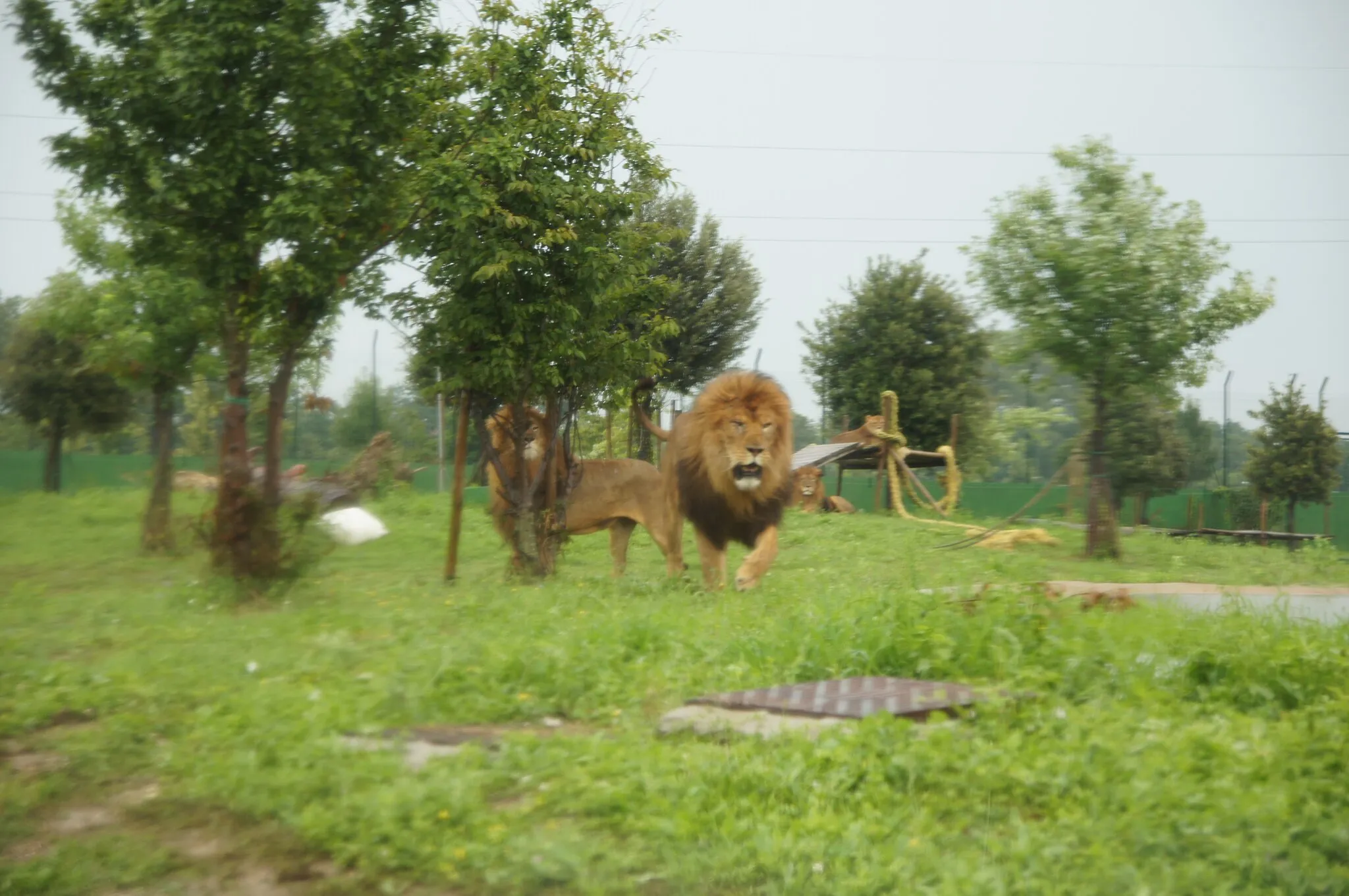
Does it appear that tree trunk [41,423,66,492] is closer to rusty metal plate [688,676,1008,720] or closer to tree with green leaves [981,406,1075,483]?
rusty metal plate [688,676,1008,720]

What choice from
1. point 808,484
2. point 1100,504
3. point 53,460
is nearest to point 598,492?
point 1100,504

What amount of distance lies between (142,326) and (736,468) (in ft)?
20.8

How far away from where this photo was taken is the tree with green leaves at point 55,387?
18281 millimetres

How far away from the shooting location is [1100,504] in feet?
48.0

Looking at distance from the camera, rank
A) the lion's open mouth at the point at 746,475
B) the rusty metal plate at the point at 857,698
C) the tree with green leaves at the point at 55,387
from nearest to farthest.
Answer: the rusty metal plate at the point at 857,698
the lion's open mouth at the point at 746,475
the tree with green leaves at the point at 55,387

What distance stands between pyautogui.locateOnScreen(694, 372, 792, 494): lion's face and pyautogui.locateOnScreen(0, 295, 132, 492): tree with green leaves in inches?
449

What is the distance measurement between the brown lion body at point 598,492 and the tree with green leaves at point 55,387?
9413 millimetres

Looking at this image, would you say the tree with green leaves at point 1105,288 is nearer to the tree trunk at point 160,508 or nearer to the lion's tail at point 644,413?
the lion's tail at point 644,413

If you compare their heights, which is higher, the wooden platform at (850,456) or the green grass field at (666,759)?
the wooden platform at (850,456)

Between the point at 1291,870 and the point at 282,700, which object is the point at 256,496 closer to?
the point at 282,700

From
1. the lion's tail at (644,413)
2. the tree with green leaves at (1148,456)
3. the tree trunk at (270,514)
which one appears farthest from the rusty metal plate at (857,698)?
the tree with green leaves at (1148,456)

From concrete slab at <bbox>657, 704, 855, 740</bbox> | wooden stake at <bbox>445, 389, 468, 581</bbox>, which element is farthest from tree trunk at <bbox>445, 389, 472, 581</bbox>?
concrete slab at <bbox>657, 704, 855, 740</bbox>

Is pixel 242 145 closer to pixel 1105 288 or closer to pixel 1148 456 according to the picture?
pixel 1105 288

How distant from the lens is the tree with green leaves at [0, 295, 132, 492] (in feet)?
60.0
